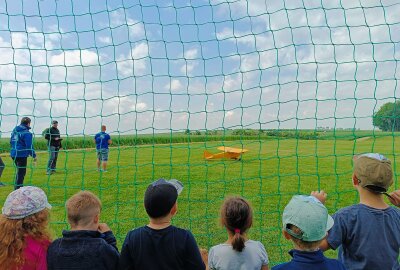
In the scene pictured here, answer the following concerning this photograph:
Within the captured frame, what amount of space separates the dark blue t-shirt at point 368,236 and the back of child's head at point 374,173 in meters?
0.13

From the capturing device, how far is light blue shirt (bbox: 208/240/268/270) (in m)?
2.01

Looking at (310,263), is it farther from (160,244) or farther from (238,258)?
(160,244)

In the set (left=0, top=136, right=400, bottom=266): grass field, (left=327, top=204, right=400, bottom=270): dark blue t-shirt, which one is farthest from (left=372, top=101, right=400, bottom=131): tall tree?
(left=327, top=204, right=400, bottom=270): dark blue t-shirt

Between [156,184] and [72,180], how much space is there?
8.21m

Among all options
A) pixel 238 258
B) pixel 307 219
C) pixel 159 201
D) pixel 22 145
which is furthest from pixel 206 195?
pixel 307 219

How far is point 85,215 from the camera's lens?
6.68ft

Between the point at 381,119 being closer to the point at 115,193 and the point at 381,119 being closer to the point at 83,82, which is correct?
the point at 83,82

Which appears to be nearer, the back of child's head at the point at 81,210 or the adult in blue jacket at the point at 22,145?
the back of child's head at the point at 81,210

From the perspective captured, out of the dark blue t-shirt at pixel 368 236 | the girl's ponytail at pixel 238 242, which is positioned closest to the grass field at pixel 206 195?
the dark blue t-shirt at pixel 368 236

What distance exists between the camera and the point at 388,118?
3801 millimetres

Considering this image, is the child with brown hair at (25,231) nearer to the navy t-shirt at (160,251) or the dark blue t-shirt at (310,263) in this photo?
the navy t-shirt at (160,251)

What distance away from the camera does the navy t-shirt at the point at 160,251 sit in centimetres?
190

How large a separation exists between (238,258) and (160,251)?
0.45m

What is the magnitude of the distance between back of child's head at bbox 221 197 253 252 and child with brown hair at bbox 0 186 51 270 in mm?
1063
